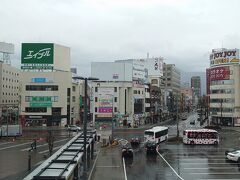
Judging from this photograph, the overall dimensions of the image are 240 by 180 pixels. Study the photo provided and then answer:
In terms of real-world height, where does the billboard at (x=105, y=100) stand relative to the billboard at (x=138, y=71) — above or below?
below

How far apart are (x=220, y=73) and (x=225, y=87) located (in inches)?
168

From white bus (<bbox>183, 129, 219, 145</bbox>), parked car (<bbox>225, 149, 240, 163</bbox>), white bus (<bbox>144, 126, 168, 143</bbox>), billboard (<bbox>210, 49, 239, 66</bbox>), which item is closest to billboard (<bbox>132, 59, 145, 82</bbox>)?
billboard (<bbox>210, 49, 239, 66</bbox>)

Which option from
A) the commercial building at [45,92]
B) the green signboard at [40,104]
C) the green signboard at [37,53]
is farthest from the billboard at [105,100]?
the green signboard at [37,53]

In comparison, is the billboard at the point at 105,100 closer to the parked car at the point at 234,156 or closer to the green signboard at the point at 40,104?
the green signboard at the point at 40,104

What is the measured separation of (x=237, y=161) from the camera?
3712 centimetres

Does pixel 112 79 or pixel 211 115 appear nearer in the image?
pixel 112 79

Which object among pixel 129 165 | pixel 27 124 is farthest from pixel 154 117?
pixel 129 165

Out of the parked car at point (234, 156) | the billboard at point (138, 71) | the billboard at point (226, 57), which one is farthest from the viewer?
the billboard at point (138, 71)

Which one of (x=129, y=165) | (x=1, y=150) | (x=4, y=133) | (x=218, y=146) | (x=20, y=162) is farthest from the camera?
(x=4, y=133)

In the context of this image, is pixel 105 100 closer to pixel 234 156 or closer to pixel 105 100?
pixel 105 100

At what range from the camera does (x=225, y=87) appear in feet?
322

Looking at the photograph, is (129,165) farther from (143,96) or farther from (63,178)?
(143,96)

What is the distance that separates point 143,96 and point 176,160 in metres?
65.9

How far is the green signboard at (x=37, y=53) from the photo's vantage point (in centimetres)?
9106
